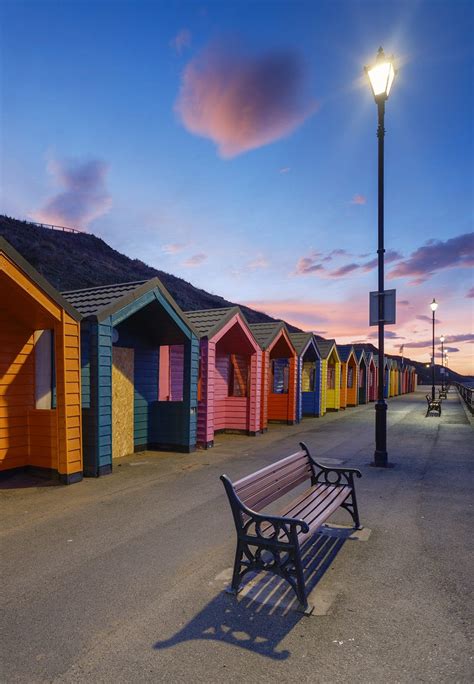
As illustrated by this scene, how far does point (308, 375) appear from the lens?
921 inches

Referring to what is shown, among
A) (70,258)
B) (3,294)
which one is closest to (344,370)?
(3,294)

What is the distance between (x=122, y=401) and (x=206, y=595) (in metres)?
7.52

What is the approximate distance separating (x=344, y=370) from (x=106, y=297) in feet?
66.7

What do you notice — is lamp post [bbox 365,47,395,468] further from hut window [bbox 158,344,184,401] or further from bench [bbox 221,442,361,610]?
hut window [bbox 158,344,184,401]

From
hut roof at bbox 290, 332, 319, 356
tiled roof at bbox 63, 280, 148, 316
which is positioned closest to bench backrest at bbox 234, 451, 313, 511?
tiled roof at bbox 63, 280, 148, 316

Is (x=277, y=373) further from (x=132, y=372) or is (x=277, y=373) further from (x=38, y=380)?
(x=38, y=380)

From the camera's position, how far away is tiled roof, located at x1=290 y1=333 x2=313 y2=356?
1930 cm

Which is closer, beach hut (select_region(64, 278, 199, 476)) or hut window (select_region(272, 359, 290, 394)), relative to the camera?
beach hut (select_region(64, 278, 199, 476))

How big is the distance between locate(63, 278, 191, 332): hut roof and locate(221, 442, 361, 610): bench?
16.4 feet

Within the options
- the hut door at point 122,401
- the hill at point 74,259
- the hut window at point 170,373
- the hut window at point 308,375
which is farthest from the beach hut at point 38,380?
the hill at point 74,259

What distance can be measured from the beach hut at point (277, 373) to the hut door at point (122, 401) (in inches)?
228

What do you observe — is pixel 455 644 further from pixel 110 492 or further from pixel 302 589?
pixel 110 492

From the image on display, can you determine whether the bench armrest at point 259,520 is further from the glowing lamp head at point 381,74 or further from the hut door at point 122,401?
the glowing lamp head at point 381,74

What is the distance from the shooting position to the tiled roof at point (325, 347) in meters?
23.2
